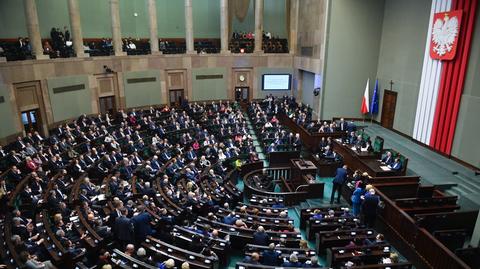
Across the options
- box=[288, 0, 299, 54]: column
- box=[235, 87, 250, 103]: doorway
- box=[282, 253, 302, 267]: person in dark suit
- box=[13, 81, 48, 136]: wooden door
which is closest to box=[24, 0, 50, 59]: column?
box=[13, 81, 48, 136]: wooden door

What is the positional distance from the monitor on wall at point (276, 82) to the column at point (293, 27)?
1902 millimetres

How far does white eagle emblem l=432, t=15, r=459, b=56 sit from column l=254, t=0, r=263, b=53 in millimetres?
11794

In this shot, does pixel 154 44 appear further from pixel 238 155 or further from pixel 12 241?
pixel 12 241

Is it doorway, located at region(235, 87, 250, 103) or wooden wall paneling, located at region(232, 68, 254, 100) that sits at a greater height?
wooden wall paneling, located at region(232, 68, 254, 100)

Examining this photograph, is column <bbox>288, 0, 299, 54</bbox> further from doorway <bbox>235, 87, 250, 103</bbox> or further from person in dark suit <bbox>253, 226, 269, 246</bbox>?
person in dark suit <bbox>253, 226, 269, 246</bbox>

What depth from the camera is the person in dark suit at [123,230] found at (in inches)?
302

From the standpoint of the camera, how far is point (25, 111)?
53.0 ft

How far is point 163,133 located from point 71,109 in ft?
18.9

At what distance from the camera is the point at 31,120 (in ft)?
54.3

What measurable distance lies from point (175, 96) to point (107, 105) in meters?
4.71

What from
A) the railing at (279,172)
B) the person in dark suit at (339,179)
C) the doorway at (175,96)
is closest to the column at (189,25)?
the doorway at (175,96)

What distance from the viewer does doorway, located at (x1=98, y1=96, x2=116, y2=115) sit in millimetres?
20391

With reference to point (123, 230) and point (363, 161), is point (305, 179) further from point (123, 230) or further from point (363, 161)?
point (123, 230)

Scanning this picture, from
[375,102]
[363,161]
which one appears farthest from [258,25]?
[363,161]
